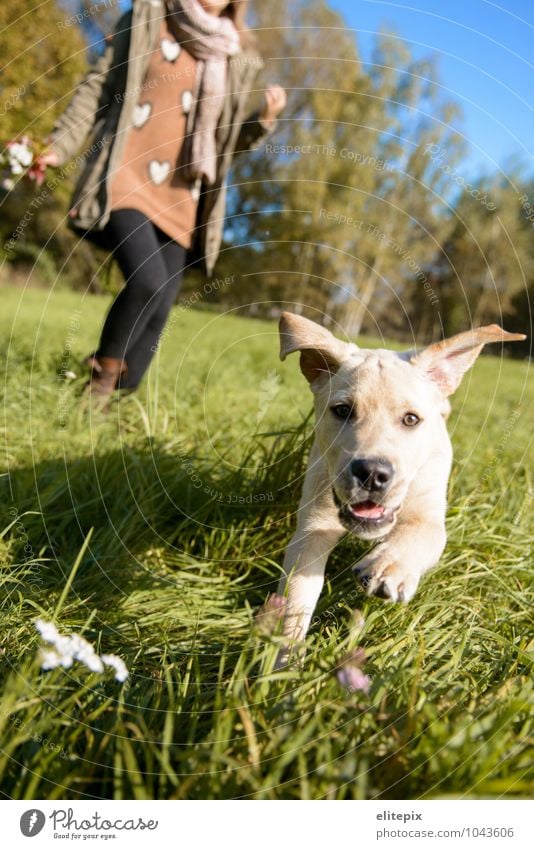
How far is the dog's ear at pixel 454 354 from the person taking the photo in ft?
10.3

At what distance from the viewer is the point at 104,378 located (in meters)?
5.31

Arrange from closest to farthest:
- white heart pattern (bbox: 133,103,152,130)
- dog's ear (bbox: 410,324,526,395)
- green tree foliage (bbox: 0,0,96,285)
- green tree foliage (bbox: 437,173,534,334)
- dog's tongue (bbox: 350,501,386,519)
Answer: dog's tongue (bbox: 350,501,386,519)
dog's ear (bbox: 410,324,526,395)
white heart pattern (bbox: 133,103,152,130)
green tree foliage (bbox: 437,173,534,334)
green tree foliage (bbox: 0,0,96,285)

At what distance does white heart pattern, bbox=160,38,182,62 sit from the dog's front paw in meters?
4.30

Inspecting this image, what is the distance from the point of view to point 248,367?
28.9 ft

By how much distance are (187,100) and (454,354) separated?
3.25 metres

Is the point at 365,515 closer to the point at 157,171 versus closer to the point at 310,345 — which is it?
the point at 310,345

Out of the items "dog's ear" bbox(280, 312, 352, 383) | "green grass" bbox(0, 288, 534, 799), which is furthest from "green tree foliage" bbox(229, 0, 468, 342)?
"dog's ear" bbox(280, 312, 352, 383)

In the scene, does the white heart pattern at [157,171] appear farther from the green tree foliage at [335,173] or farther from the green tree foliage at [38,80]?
the green tree foliage at [38,80]

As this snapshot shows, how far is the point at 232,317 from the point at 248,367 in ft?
16.1

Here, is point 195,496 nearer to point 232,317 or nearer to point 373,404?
point 373,404

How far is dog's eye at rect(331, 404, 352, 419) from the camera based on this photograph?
3046 millimetres

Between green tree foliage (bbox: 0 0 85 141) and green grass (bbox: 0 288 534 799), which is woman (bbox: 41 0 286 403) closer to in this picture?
green grass (bbox: 0 288 534 799)
